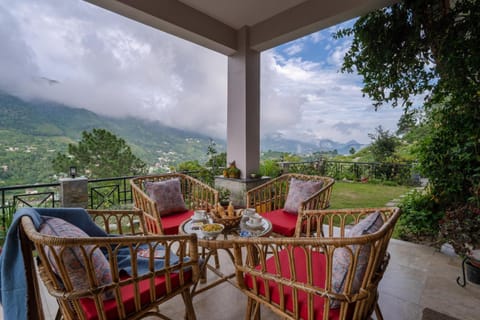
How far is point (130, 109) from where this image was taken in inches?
221

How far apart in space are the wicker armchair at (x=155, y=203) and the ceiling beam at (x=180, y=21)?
201 centimetres

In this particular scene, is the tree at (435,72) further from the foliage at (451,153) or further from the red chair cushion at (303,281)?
the red chair cushion at (303,281)

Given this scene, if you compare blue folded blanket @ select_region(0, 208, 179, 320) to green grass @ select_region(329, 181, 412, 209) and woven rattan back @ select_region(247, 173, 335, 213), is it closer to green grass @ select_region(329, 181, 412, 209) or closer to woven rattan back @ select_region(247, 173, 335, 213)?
woven rattan back @ select_region(247, 173, 335, 213)

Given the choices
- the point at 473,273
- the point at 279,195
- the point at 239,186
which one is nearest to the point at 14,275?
the point at 279,195

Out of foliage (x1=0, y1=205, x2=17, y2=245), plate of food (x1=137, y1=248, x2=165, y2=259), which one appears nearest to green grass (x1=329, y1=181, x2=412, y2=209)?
plate of food (x1=137, y1=248, x2=165, y2=259)

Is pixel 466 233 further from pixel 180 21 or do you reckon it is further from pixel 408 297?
pixel 180 21

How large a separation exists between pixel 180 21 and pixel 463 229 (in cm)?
404

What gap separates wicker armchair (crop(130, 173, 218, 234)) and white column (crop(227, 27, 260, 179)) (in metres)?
1.09

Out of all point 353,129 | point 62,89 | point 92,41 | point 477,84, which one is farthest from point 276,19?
point 62,89

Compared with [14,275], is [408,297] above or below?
below

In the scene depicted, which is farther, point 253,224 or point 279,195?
point 279,195

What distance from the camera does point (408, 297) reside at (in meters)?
1.86

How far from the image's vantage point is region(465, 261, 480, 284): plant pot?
204 centimetres

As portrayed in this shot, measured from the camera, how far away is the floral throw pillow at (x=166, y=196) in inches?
101
